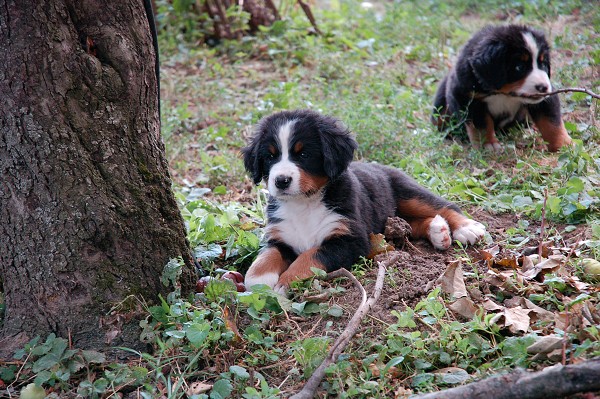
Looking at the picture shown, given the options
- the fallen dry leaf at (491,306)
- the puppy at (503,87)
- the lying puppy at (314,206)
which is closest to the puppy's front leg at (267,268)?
the lying puppy at (314,206)

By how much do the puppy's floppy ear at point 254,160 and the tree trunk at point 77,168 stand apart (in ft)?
2.69

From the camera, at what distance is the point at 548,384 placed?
221cm

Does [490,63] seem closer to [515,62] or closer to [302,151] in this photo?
[515,62]

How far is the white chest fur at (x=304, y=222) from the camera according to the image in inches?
152

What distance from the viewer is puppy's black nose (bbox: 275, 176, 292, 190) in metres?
3.64

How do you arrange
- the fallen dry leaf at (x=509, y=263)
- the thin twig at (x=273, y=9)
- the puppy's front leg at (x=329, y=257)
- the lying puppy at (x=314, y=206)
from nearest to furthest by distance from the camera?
the fallen dry leaf at (x=509, y=263) → the puppy's front leg at (x=329, y=257) → the lying puppy at (x=314, y=206) → the thin twig at (x=273, y=9)

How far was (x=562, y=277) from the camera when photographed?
319 centimetres

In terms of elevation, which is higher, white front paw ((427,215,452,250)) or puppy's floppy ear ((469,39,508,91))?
puppy's floppy ear ((469,39,508,91))

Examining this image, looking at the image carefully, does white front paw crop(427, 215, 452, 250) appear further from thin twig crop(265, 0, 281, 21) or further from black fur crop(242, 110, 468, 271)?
thin twig crop(265, 0, 281, 21)

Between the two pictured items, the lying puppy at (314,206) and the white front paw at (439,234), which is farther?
the white front paw at (439,234)

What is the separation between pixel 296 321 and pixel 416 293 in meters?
0.56

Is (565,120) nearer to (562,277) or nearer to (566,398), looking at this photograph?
(562,277)

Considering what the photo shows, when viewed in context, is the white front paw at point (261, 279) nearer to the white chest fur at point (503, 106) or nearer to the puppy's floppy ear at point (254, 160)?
the puppy's floppy ear at point (254, 160)

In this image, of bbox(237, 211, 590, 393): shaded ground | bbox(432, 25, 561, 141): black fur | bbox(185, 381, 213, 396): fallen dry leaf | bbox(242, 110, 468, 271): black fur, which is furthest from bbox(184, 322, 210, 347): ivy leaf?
bbox(432, 25, 561, 141): black fur
